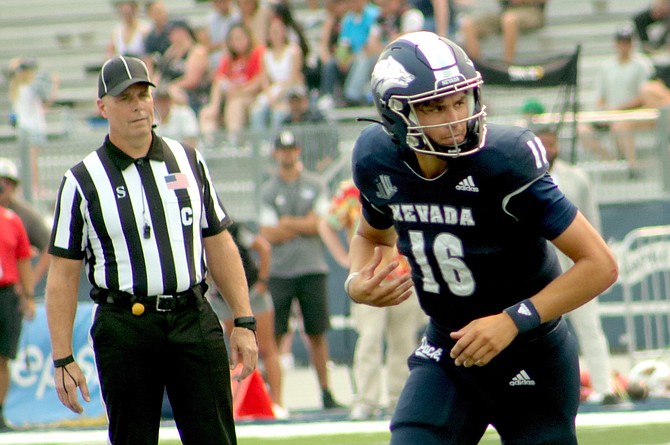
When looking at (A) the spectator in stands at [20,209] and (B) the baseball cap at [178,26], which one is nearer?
(A) the spectator in stands at [20,209]

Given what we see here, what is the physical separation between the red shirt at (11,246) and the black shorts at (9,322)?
88mm

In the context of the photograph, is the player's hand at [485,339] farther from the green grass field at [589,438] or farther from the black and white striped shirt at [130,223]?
the green grass field at [589,438]

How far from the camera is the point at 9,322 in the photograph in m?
8.73

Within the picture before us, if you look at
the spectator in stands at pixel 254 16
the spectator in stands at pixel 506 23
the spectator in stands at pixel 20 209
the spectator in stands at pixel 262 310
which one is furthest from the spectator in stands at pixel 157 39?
the spectator in stands at pixel 262 310

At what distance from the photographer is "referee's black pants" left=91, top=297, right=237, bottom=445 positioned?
4.46 metres

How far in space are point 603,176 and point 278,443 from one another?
483 centimetres

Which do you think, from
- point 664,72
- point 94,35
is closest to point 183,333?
point 664,72

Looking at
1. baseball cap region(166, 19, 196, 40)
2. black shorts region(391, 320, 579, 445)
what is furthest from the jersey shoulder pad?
baseball cap region(166, 19, 196, 40)

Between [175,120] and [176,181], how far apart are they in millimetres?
7161

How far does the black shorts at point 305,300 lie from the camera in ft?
29.1

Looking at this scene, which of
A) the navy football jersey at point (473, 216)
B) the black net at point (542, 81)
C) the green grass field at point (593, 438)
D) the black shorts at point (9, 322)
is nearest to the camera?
the navy football jersey at point (473, 216)

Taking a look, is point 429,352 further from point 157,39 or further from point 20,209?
point 157,39

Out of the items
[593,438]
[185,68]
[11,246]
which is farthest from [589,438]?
[185,68]

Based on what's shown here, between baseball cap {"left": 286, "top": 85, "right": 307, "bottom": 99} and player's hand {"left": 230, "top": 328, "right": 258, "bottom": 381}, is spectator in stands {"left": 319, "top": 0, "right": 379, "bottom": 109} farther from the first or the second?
player's hand {"left": 230, "top": 328, "right": 258, "bottom": 381}
